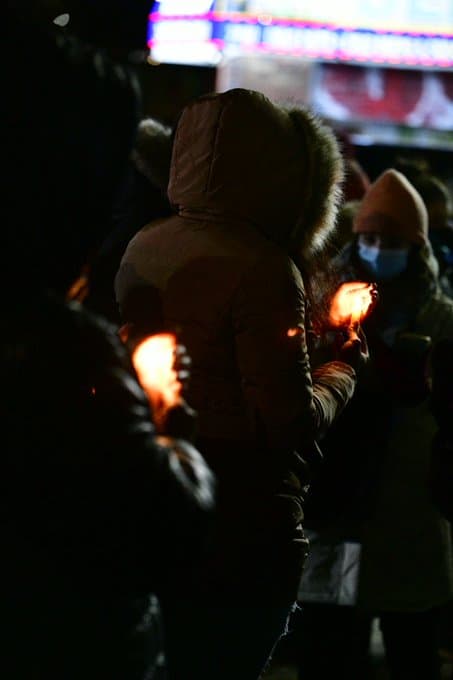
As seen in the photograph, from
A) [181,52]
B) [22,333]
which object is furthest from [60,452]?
[181,52]

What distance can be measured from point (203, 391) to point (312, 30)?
9501 millimetres

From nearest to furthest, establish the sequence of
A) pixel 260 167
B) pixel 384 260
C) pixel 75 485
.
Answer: pixel 75 485, pixel 260 167, pixel 384 260

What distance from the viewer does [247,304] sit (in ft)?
8.64

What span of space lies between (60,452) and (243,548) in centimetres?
111

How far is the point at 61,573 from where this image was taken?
185cm

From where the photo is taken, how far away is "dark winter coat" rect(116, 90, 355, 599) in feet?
8.69

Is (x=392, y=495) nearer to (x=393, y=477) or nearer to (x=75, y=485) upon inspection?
(x=393, y=477)

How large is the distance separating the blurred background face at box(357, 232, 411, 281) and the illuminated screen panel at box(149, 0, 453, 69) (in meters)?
7.02

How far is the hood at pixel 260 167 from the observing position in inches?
111

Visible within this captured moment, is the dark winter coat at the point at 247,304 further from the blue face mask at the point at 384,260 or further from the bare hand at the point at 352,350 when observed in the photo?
the blue face mask at the point at 384,260

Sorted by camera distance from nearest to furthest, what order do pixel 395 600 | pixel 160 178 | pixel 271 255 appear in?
pixel 271 255
pixel 160 178
pixel 395 600

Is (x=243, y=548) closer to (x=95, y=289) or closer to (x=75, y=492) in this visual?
(x=75, y=492)

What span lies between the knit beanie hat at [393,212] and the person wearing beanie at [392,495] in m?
0.21

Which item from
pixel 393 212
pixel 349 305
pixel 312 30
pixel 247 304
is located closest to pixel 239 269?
pixel 247 304
